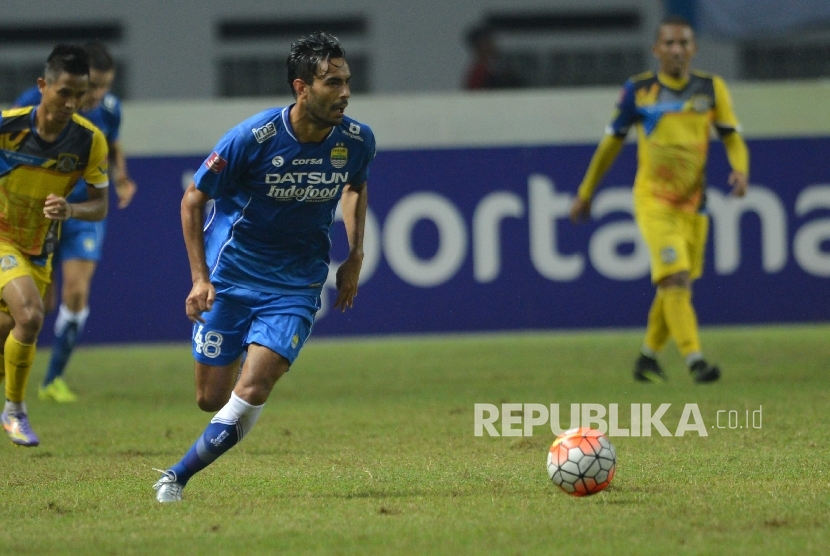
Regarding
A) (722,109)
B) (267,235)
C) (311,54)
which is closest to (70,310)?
(267,235)

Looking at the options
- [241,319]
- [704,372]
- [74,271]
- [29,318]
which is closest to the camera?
[241,319]

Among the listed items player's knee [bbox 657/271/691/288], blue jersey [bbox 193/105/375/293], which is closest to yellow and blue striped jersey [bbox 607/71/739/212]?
player's knee [bbox 657/271/691/288]

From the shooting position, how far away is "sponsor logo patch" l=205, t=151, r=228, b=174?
5793 millimetres

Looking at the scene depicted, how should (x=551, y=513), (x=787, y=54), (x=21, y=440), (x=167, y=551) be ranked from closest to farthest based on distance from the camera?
(x=167, y=551) < (x=551, y=513) < (x=21, y=440) < (x=787, y=54)

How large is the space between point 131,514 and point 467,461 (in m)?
1.85

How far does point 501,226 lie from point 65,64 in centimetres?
736

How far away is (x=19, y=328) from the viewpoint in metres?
7.29

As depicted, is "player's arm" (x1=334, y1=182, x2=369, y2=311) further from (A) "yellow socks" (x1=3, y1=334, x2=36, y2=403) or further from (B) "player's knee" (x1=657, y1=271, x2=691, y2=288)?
(B) "player's knee" (x1=657, y1=271, x2=691, y2=288)

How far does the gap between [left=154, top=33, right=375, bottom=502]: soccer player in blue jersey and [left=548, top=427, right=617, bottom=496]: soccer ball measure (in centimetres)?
118

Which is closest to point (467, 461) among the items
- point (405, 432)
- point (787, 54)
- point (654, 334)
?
point (405, 432)

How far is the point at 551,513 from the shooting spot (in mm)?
5207

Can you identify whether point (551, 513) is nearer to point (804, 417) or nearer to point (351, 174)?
point (351, 174)

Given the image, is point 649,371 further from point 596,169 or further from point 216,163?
point 216,163

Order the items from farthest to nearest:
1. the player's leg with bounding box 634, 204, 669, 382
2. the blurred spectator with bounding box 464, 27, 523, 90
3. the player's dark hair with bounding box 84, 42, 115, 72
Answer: the blurred spectator with bounding box 464, 27, 523, 90
the player's leg with bounding box 634, 204, 669, 382
the player's dark hair with bounding box 84, 42, 115, 72
